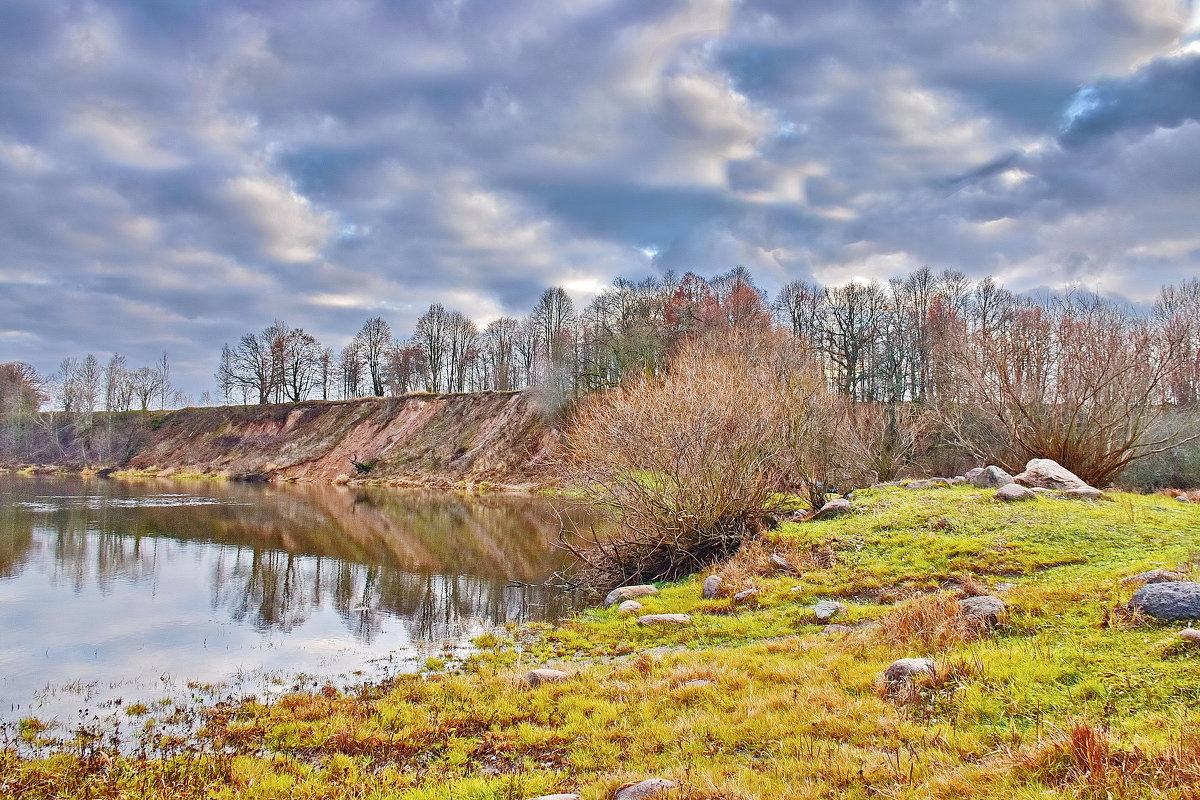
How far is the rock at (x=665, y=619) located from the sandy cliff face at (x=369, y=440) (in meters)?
38.2

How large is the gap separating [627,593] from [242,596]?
9.34 m

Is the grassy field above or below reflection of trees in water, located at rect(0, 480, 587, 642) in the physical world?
above

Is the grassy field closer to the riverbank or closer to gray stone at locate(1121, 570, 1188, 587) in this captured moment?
gray stone at locate(1121, 570, 1188, 587)

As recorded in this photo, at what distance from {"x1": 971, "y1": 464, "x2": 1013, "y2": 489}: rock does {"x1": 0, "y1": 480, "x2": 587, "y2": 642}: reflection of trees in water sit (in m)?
12.9

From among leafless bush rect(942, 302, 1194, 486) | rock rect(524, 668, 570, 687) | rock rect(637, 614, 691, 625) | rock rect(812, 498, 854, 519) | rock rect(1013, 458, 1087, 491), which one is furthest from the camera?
leafless bush rect(942, 302, 1194, 486)

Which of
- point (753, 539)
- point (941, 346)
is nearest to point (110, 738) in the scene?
point (753, 539)

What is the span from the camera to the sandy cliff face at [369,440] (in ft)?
185

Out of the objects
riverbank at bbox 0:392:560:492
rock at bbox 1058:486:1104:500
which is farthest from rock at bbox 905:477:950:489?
riverbank at bbox 0:392:560:492

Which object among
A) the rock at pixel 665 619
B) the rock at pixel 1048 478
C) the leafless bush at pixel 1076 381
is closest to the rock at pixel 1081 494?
the rock at pixel 1048 478

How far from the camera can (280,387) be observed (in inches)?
3155

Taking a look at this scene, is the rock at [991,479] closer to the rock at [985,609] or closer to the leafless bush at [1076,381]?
the leafless bush at [1076,381]

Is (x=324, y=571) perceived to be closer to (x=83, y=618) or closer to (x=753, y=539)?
(x=83, y=618)

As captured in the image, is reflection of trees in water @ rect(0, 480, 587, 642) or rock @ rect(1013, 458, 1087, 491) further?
rock @ rect(1013, 458, 1087, 491)

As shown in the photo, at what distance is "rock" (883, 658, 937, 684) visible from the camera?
617cm
